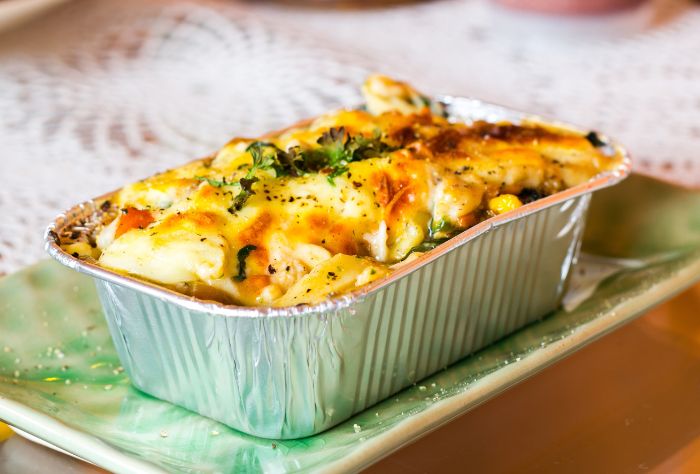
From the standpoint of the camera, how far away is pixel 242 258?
1277mm

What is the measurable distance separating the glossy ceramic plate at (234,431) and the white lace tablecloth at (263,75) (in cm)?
39

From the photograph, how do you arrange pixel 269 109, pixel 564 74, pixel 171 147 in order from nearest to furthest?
pixel 171 147, pixel 269 109, pixel 564 74

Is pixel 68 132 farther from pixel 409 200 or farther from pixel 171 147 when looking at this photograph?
pixel 409 200

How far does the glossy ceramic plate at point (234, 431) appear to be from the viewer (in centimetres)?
122

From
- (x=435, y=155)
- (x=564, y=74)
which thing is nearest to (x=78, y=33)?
(x=564, y=74)

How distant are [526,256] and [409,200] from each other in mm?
273

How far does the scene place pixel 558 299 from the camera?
169 centimetres

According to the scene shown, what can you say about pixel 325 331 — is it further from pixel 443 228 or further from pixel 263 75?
pixel 263 75

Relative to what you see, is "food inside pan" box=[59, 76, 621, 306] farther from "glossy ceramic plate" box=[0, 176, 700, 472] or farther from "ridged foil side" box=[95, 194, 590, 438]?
"glossy ceramic plate" box=[0, 176, 700, 472]

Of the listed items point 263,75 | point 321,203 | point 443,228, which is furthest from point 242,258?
point 263,75

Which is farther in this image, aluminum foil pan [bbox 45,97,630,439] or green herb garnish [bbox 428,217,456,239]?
green herb garnish [bbox 428,217,456,239]

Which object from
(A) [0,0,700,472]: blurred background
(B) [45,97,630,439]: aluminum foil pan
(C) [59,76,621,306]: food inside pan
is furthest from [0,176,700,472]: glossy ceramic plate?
(A) [0,0,700,472]: blurred background

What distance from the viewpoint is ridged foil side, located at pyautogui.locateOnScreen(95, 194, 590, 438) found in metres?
1.22

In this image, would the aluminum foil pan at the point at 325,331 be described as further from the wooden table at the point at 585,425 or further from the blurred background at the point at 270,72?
the blurred background at the point at 270,72
